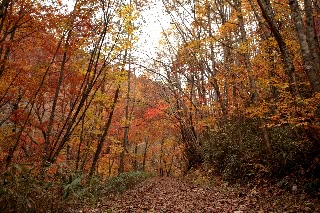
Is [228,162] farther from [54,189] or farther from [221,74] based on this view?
[54,189]

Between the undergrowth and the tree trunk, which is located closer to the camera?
the undergrowth

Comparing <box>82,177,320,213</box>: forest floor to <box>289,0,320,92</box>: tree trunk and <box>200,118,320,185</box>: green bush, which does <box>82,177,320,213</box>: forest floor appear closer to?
<box>200,118,320,185</box>: green bush

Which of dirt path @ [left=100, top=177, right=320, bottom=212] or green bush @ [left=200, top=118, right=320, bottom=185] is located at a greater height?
green bush @ [left=200, top=118, right=320, bottom=185]

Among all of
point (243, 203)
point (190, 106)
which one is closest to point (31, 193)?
point (243, 203)

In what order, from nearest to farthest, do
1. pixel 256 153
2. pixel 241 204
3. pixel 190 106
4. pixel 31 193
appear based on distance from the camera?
pixel 31 193 < pixel 241 204 < pixel 256 153 < pixel 190 106

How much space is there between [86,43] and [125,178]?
322 inches

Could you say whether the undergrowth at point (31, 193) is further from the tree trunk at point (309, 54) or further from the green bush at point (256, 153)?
the tree trunk at point (309, 54)

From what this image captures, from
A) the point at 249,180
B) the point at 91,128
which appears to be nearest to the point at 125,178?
the point at 91,128

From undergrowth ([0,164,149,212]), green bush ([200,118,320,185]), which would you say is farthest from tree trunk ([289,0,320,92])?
undergrowth ([0,164,149,212])

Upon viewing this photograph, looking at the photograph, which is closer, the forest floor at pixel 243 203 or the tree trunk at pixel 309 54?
the forest floor at pixel 243 203

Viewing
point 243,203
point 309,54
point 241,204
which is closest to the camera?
point 309,54

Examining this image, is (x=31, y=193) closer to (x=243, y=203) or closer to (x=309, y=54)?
(x=243, y=203)

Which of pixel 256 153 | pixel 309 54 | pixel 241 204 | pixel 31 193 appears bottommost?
pixel 241 204

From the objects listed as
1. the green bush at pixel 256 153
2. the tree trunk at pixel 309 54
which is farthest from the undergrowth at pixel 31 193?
the tree trunk at pixel 309 54
